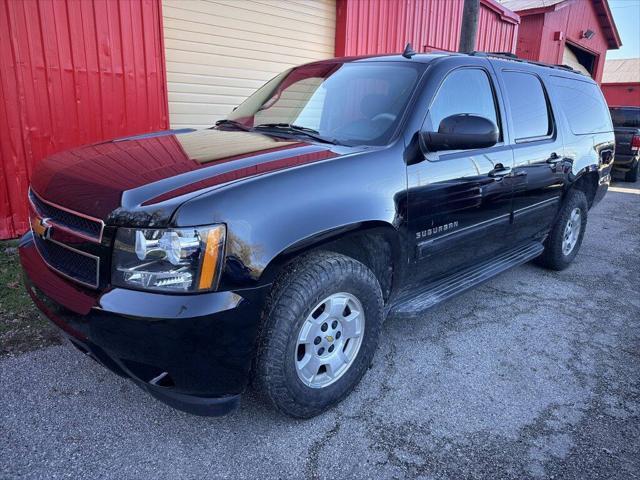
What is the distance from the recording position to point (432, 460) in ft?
7.32

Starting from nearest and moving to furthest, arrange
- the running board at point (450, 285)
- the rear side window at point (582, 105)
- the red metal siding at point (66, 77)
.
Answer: the running board at point (450, 285)
the rear side window at point (582, 105)
the red metal siding at point (66, 77)

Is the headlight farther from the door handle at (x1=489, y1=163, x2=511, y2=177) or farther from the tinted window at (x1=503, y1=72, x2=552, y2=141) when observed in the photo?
the tinted window at (x1=503, y1=72, x2=552, y2=141)

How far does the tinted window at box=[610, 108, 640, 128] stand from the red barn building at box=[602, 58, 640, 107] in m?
21.1

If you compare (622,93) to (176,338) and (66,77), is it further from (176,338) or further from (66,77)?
(176,338)

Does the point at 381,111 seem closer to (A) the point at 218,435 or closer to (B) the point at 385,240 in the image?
(B) the point at 385,240

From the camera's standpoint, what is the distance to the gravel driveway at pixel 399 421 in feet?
7.12

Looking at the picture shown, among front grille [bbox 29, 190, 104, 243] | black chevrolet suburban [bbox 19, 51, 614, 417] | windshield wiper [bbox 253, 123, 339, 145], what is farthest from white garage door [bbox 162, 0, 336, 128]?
front grille [bbox 29, 190, 104, 243]

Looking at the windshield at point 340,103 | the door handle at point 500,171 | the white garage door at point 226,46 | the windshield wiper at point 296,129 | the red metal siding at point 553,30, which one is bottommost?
the door handle at point 500,171

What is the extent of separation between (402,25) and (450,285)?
7291 millimetres

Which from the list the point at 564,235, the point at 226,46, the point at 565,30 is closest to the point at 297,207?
the point at 564,235

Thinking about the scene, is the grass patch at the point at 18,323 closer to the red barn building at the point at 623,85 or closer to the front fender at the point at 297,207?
the front fender at the point at 297,207

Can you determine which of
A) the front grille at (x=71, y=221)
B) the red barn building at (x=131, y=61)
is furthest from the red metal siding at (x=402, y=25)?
the front grille at (x=71, y=221)

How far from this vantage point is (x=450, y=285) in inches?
130

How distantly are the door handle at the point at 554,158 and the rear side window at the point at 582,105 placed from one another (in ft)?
1.58
